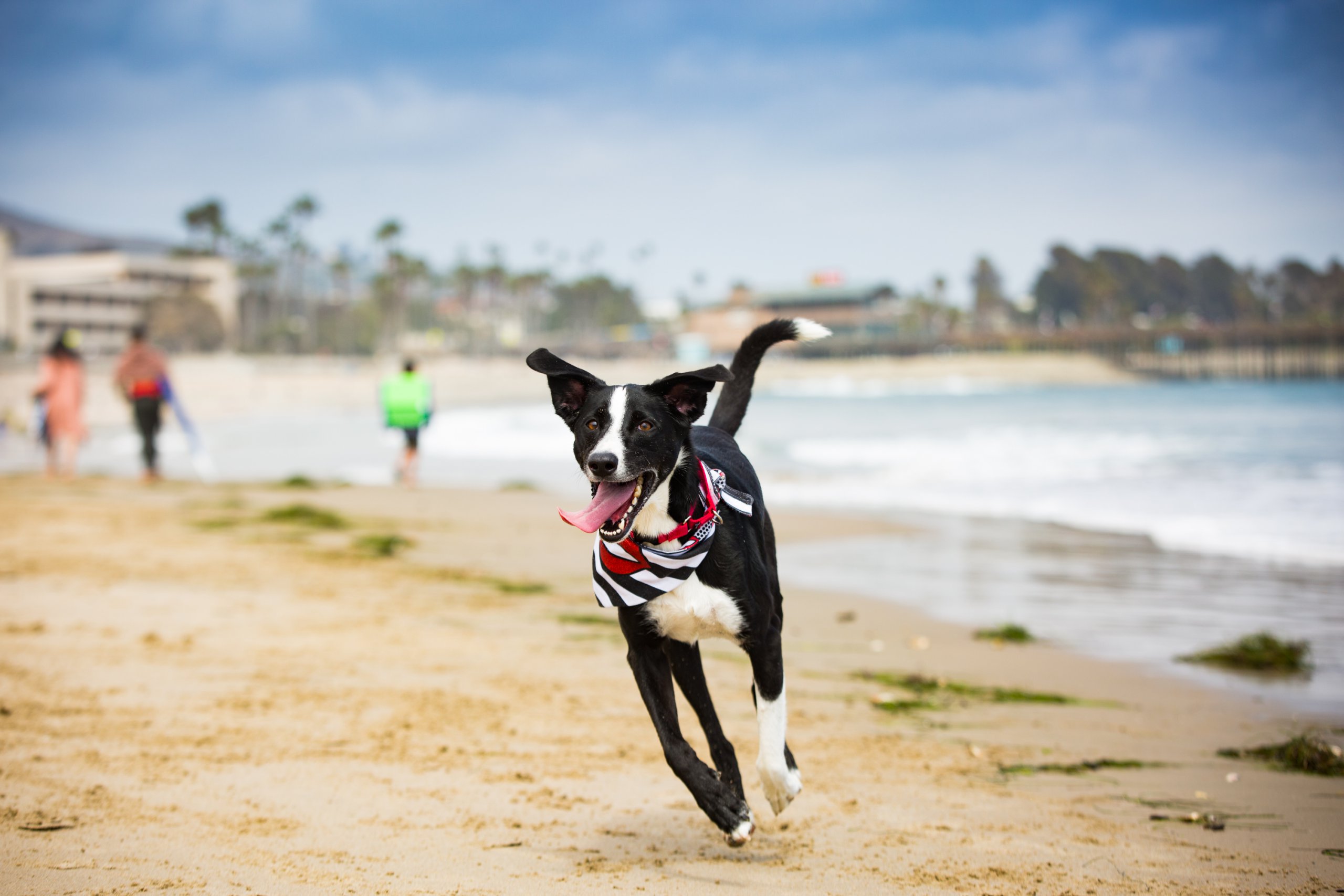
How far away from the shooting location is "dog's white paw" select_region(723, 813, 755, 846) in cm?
366

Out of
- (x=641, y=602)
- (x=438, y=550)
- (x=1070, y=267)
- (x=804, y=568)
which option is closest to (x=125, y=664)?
(x=641, y=602)

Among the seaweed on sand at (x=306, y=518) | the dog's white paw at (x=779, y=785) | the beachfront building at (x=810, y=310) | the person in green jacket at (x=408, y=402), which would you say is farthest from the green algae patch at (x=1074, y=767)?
the beachfront building at (x=810, y=310)

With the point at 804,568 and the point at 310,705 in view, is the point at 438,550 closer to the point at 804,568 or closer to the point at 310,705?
the point at 804,568

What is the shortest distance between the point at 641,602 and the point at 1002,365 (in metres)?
121

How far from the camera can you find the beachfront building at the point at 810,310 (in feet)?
419

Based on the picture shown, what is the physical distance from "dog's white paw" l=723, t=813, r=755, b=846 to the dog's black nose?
1.24 metres

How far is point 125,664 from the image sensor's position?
5.84 m

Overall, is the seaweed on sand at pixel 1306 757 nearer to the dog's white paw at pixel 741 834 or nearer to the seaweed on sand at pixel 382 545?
the dog's white paw at pixel 741 834

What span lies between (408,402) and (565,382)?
42.7 ft

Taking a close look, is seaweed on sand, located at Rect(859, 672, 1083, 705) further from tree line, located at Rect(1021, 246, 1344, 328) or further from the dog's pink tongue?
tree line, located at Rect(1021, 246, 1344, 328)

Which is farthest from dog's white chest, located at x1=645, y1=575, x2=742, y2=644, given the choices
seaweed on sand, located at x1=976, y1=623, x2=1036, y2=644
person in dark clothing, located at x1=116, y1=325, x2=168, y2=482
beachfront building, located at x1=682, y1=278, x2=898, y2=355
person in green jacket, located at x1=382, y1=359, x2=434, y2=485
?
beachfront building, located at x1=682, y1=278, x2=898, y2=355

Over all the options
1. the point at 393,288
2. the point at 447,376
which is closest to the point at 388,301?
the point at 393,288

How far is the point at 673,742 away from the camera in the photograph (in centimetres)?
371

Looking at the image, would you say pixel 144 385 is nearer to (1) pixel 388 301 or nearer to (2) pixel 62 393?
(2) pixel 62 393
